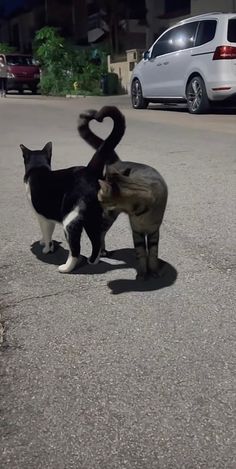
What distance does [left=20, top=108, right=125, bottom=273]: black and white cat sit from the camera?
11.1 ft

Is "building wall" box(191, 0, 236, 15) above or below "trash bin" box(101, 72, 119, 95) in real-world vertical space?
above

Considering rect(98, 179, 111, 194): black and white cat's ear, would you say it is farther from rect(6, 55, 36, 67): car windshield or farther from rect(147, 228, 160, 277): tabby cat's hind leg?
rect(6, 55, 36, 67): car windshield

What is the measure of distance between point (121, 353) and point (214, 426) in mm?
664

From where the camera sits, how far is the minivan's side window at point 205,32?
12188 mm

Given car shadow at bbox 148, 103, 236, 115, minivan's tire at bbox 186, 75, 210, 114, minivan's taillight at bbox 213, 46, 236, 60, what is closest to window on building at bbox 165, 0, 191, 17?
car shadow at bbox 148, 103, 236, 115

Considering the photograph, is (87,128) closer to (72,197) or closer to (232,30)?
(72,197)

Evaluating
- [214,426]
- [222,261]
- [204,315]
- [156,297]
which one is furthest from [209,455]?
[222,261]

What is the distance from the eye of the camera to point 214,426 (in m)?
2.17

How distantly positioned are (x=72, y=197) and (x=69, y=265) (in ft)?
1.66

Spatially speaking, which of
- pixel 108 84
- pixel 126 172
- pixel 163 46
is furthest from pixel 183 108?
pixel 126 172

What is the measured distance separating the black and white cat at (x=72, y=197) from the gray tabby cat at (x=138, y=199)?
3.1 inches

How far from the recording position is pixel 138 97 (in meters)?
15.7

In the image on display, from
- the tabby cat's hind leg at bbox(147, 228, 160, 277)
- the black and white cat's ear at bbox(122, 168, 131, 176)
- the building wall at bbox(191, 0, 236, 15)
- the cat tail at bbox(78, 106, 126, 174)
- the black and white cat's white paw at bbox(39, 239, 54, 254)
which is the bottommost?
the black and white cat's white paw at bbox(39, 239, 54, 254)

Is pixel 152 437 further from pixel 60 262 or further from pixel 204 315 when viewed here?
pixel 60 262
